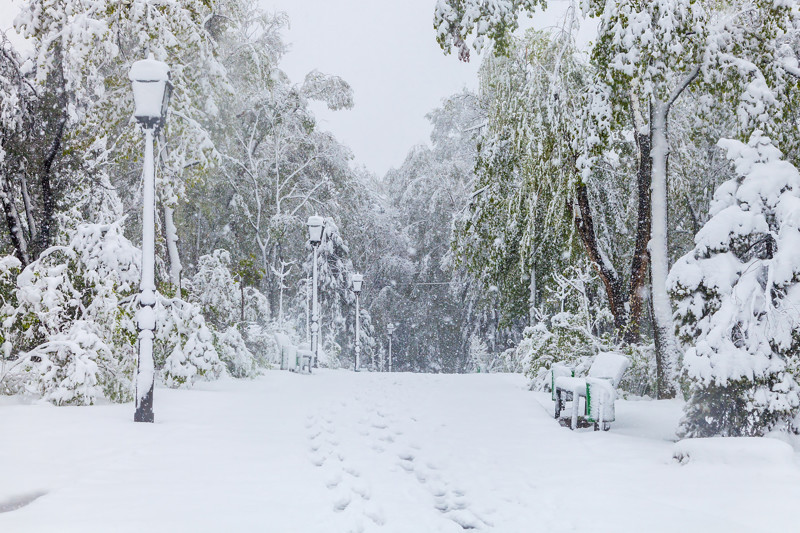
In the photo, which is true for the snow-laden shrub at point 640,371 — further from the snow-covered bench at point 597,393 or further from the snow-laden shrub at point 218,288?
the snow-laden shrub at point 218,288

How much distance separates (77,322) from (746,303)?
7695mm

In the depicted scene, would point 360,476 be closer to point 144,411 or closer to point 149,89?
point 144,411

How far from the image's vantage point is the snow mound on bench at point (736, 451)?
17.0ft

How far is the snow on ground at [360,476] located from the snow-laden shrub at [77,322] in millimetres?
519

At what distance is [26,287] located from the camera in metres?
8.86

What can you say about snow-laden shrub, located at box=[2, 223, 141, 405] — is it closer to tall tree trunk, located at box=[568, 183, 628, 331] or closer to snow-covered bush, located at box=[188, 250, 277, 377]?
snow-covered bush, located at box=[188, 250, 277, 377]

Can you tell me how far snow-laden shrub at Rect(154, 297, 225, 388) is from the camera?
35.9 ft

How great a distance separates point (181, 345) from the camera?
11.4 metres

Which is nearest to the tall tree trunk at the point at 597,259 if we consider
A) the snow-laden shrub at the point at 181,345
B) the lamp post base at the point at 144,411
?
the snow-laden shrub at the point at 181,345

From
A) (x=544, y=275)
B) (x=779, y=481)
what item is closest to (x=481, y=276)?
(x=544, y=275)

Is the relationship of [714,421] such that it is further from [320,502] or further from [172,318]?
[172,318]

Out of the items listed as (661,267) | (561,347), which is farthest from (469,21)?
(561,347)

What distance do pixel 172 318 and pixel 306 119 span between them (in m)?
18.2

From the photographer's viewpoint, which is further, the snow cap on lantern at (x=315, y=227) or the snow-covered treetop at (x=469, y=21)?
the snow cap on lantern at (x=315, y=227)
